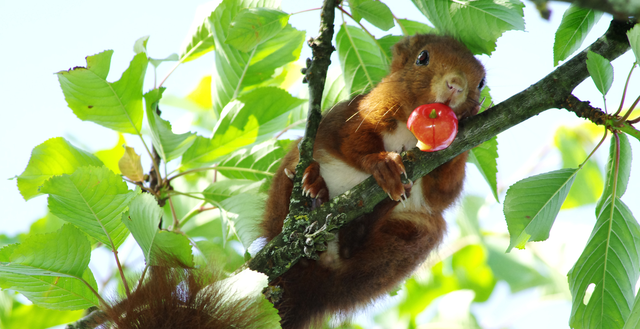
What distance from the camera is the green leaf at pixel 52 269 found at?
1695mm

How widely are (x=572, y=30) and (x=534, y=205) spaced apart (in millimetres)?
702

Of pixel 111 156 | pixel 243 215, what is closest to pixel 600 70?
pixel 243 215

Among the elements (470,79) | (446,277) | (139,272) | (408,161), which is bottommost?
(139,272)

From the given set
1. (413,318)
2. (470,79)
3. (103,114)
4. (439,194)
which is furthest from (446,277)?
(103,114)

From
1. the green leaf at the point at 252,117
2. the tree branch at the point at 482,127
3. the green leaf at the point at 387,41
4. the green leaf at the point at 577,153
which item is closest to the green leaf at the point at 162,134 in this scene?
the green leaf at the point at 252,117

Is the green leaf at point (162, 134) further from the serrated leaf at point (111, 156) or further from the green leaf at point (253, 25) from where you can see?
the serrated leaf at point (111, 156)

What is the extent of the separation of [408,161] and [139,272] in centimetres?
117

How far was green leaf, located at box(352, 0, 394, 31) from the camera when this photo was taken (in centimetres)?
208

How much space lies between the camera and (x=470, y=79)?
2.48 m

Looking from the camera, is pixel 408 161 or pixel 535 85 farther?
pixel 408 161

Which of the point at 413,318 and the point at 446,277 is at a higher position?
the point at 446,277

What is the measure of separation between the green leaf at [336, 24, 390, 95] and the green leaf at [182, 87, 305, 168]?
0.33 m

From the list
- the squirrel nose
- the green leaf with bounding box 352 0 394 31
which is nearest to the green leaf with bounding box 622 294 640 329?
the squirrel nose

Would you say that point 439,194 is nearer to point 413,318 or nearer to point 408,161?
point 408,161
